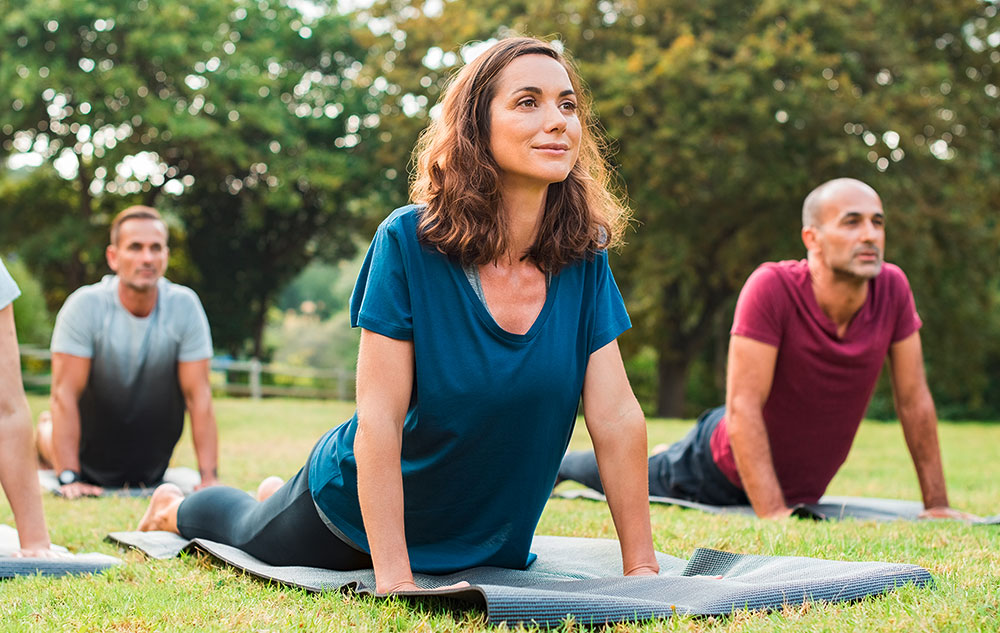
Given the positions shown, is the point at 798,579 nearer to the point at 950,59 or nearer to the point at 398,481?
the point at 398,481

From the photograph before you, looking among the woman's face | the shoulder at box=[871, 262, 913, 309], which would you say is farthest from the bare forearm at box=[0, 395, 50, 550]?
the shoulder at box=[871, 262, 913, 309]

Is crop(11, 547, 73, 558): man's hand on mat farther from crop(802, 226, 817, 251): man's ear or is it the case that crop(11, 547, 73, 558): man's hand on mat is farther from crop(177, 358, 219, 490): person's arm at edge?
crop(802, 226, 817, 251): man's ear

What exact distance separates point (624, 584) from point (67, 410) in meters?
5.16

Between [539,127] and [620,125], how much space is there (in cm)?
1583

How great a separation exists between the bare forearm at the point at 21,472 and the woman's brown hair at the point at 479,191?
1.77 m

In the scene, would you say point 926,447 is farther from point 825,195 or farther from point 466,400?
point 466,400

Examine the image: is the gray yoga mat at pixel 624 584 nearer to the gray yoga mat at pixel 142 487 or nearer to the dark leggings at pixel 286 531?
the dark leggings at pixel 286 531

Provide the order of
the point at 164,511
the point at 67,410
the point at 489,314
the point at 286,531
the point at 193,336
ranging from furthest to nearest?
the point at 193,336 → the point at 67,410 → the point at 164,511 → the point at 286,531 → the point at 489,314

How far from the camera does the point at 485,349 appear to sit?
3121mm

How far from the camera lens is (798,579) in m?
3.06

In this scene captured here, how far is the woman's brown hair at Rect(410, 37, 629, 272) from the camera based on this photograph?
3.19 m

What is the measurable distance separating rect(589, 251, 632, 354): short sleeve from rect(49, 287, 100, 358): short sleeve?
4711mm

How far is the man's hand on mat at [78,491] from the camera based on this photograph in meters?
6.81

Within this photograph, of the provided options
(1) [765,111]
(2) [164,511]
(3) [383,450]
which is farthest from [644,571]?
(1) [765,111]
